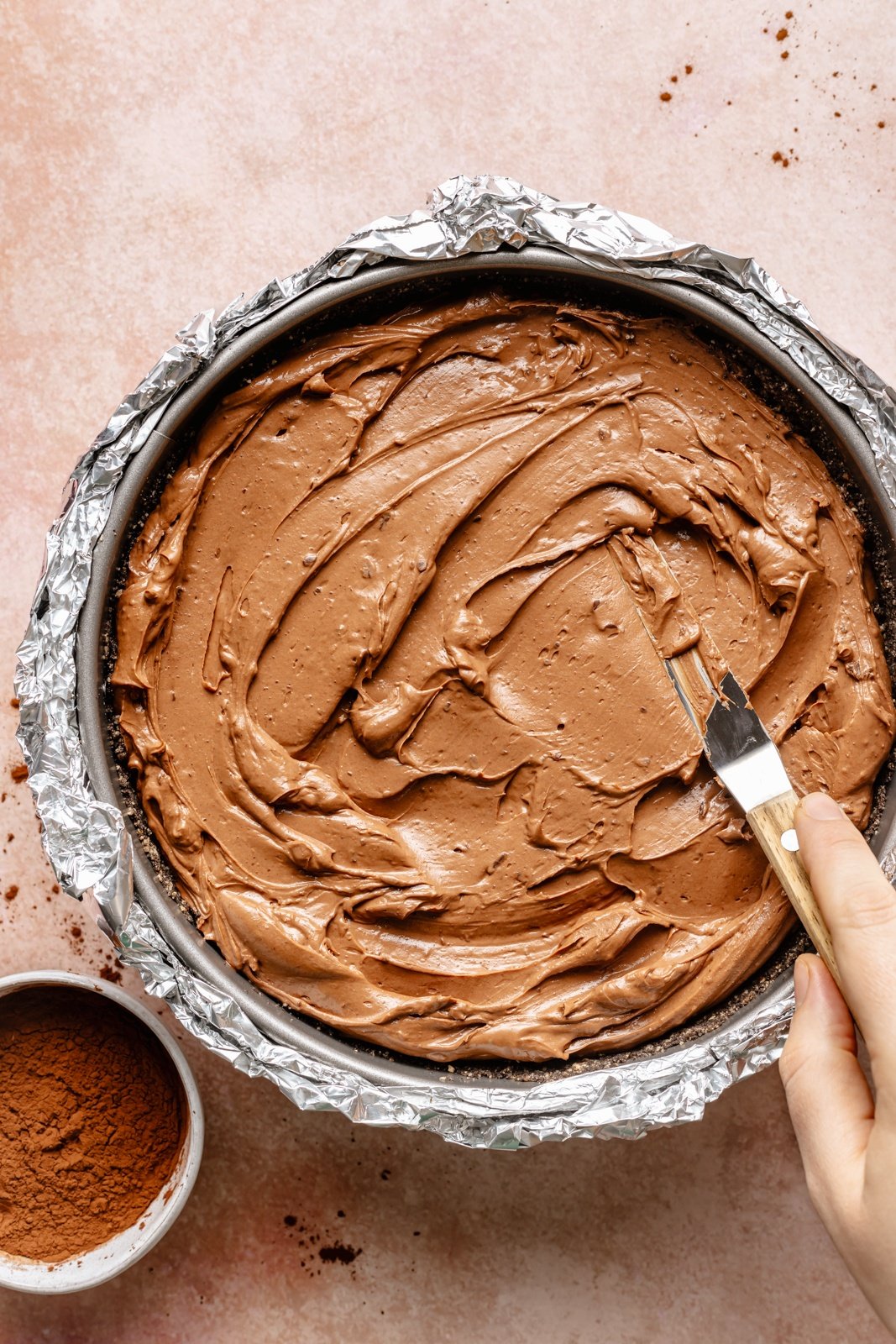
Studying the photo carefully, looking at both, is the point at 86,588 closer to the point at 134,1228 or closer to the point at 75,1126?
the point at 75,1126

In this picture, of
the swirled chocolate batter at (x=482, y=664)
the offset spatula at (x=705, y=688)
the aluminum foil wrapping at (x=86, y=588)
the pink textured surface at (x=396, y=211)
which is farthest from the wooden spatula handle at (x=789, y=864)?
the pink textured surface at (x=396, y=211)

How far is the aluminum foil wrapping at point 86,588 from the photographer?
2.43 meters

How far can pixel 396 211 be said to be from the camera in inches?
114

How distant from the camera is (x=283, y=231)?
2916 millimetres

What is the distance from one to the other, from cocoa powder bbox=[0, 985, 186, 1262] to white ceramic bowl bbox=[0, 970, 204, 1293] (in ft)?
0.12

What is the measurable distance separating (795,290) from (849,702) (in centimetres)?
119

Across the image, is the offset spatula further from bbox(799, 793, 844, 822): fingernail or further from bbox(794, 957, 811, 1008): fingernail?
bbox(794, 957, 811, 1008): fingernail

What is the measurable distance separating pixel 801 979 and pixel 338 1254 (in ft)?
5.16

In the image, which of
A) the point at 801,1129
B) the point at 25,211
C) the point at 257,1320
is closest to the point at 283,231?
the point at 25,211

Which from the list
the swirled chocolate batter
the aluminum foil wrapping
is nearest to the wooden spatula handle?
the swirled chocolate batter

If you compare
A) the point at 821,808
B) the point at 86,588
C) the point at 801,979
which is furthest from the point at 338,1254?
the point at 86,588

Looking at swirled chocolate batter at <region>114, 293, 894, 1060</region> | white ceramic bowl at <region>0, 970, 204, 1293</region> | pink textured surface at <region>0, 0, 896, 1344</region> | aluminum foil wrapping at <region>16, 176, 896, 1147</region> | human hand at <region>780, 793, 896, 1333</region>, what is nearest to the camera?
human hand at <region>780, 793, 896, 1333</region>

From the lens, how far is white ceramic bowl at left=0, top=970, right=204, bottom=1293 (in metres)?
2.66

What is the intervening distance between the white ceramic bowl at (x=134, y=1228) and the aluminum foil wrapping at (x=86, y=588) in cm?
23
